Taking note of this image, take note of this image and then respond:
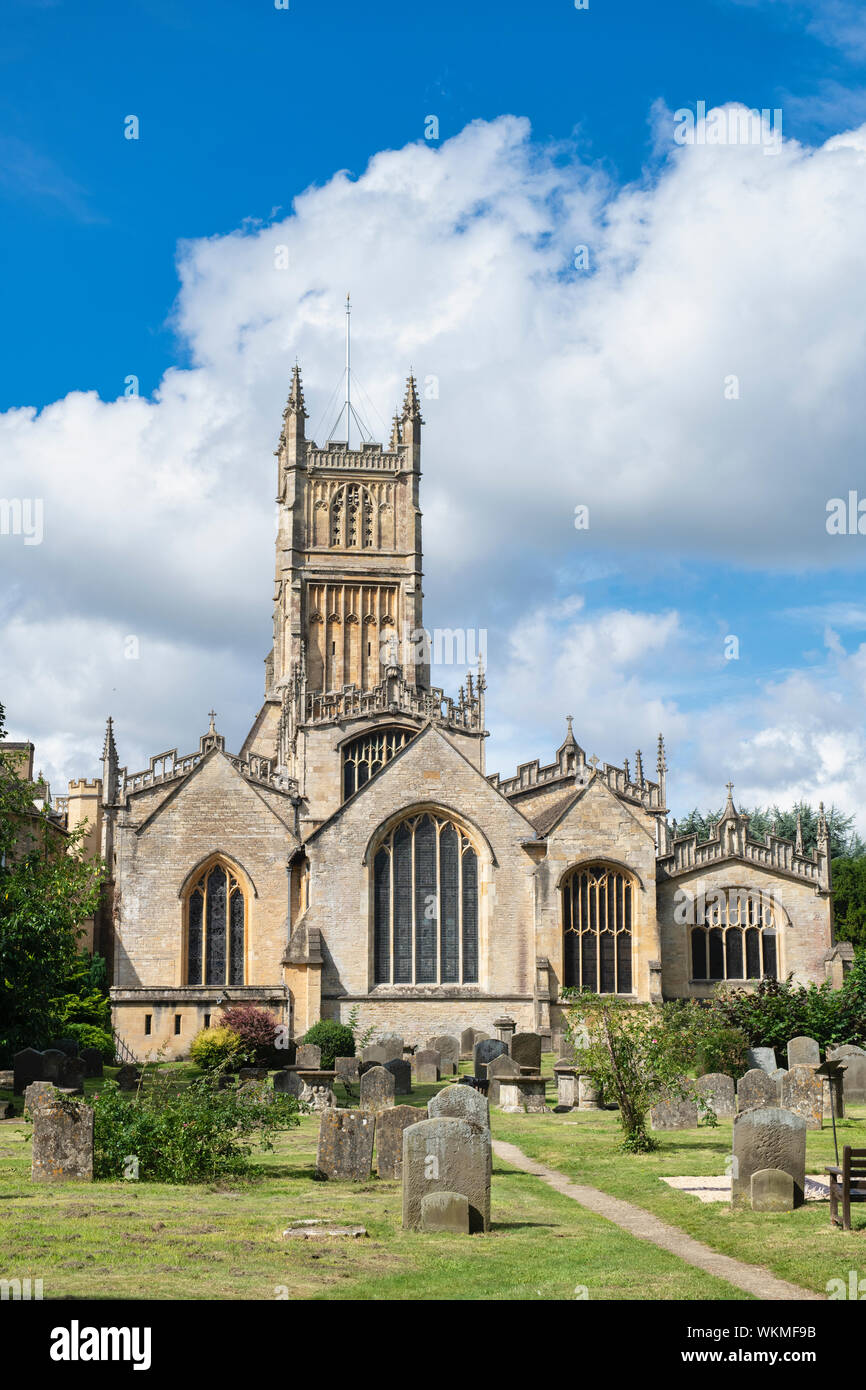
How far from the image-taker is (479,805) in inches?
1674

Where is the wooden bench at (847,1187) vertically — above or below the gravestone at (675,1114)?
above

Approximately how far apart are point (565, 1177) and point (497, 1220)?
4.64m

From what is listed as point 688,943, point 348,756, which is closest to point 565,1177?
point 688,943

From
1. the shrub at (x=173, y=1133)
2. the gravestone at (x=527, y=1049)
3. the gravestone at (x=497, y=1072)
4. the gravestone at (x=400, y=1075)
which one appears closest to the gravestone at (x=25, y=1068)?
the gravestone at (x=400, y=1075)

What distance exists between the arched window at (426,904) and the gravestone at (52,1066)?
13.7 metres

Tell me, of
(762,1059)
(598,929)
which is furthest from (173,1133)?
(598,929)

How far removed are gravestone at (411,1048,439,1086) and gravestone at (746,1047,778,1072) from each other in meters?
7.87

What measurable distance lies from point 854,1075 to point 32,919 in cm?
1636

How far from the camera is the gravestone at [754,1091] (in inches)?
899

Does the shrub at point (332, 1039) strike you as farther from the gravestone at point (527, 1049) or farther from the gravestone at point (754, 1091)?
the gravestone at point (754, 1091)

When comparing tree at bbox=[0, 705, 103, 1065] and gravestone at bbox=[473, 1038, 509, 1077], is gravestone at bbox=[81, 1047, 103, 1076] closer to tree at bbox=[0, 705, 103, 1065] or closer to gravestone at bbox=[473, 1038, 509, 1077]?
tree at bbox=[0, 705, 103, 1065]

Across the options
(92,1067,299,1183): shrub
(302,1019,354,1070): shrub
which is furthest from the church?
(92,1067,299,1183): shrub

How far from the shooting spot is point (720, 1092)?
25.7 m

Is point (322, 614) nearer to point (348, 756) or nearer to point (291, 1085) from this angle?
point (348, 756)
